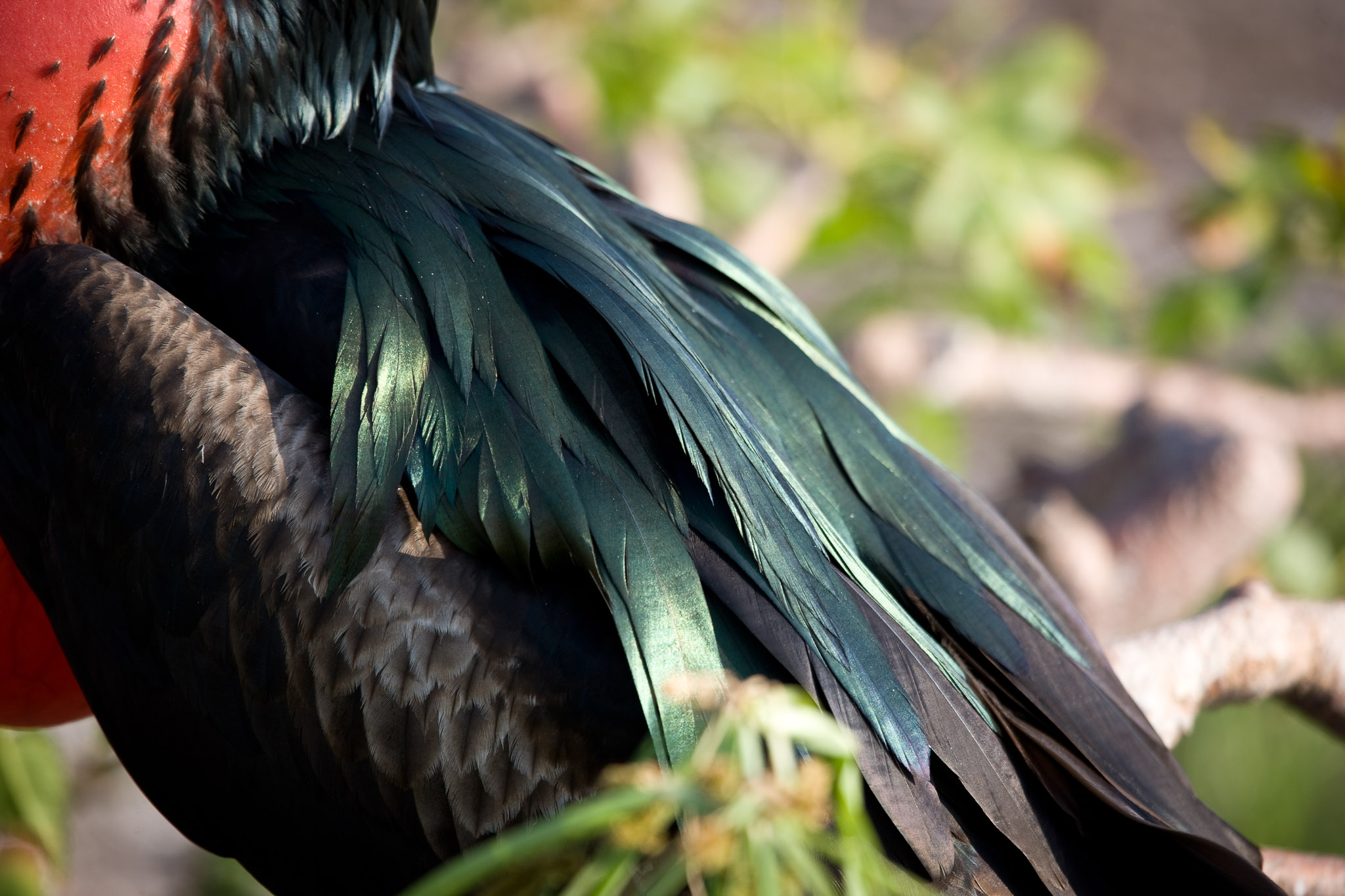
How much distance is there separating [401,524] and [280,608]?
128 mm

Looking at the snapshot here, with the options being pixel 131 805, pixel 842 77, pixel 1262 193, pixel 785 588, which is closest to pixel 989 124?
pixel 842 77

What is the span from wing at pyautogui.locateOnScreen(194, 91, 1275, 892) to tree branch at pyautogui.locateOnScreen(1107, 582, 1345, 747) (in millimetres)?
301

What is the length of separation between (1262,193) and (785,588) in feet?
9.23

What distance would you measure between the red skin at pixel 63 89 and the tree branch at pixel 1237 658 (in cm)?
135

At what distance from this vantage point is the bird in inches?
44.4

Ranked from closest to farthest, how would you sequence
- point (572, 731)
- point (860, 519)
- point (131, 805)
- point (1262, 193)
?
point (572, 731)
point (860, 519)
point (1262, 193)
point (131, 805)

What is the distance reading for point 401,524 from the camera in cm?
117

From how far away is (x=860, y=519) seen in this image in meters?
1.41

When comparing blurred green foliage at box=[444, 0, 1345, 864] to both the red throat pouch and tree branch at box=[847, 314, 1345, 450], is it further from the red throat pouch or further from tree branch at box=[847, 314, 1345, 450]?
the red throat pouch

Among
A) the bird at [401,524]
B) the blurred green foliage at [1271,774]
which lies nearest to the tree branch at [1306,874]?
the bird at [401,524]

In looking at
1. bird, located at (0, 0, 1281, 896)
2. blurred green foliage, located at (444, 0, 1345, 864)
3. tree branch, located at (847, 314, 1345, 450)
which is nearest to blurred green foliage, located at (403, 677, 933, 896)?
bird, located at (0, 0, 1281, 896)

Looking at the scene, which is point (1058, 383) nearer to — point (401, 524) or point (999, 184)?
point (999, 184)

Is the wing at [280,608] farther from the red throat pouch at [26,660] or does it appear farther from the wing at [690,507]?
the red throat pouch at [26,660]

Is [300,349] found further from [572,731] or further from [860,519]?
[860,519]
